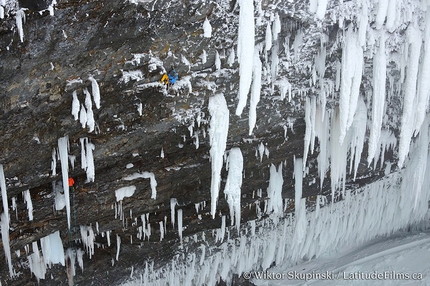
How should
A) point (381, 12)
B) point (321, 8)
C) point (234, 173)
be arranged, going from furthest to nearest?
1. point (234, 173)
2. point (381, 12)
3. point (321, 8)

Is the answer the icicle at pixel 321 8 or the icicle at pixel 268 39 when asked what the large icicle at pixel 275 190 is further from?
the icicle at pixel 321 8

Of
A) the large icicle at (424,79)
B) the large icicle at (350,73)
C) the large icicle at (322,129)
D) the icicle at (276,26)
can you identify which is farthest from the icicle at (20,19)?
the large icicle at (424,79)

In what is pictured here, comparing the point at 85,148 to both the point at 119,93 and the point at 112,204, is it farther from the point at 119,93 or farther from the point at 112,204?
the point at 112,204

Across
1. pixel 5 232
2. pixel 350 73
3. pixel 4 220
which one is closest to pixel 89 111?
pixel 4 220

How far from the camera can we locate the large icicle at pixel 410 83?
5.23 metres

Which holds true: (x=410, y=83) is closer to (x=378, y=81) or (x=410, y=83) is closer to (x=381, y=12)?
(x=378, y=81)

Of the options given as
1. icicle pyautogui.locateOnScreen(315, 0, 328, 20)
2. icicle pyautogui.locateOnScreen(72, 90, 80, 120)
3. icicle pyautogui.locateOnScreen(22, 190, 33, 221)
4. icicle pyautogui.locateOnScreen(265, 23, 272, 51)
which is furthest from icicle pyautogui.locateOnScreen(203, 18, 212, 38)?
icicle pyautogui.locateOnScreen(22, 190, 33, 221)

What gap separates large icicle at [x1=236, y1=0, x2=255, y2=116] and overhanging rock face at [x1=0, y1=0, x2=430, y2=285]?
0.05 feet

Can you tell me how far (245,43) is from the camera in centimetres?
440

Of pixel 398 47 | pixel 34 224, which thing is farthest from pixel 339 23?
pixel 34 224

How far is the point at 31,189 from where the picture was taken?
5723 mm

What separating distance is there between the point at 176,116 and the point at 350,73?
7.44 ft

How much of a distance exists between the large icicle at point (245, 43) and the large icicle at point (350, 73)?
4.35 ft

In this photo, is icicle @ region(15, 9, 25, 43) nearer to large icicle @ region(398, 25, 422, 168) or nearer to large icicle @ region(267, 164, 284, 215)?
large icicle @ region(398, 25, 422, 168)
